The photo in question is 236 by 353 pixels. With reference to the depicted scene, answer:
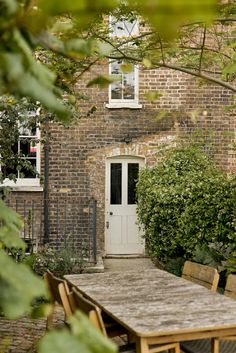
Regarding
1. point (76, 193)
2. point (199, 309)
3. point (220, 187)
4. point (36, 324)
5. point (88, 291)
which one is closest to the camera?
point (199, 309)

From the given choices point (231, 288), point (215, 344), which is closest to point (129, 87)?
point (231, 288)

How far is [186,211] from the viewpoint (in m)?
11.8

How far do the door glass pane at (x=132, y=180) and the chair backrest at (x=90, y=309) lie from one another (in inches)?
416

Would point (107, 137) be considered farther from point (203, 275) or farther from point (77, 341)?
point (77, 341)

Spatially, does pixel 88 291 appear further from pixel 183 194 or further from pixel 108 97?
pixel 108 97

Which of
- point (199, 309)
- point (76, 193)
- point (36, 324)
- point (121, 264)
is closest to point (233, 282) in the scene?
point (199, 309)

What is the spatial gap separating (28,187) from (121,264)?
2729mm

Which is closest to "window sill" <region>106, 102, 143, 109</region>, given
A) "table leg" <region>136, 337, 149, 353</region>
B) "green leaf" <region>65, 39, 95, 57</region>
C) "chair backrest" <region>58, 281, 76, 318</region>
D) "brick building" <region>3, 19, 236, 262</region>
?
"brick building" <region>3, 19, 236, 262</region>

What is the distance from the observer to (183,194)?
39.4ft

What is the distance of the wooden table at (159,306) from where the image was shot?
4.32 m

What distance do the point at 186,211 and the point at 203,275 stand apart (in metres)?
5.16

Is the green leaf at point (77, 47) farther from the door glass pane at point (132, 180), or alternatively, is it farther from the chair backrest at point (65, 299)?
the door glass pane at point (132, 180)

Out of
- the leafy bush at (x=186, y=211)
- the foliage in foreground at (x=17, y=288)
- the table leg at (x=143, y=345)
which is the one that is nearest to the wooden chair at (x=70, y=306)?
the table leg at (x=143, y=345)

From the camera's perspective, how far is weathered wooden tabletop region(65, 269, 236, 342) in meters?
4.36
